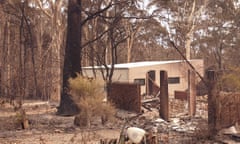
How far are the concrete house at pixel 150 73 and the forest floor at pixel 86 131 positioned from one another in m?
12.8

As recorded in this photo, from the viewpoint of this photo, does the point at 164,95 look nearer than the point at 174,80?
Yes

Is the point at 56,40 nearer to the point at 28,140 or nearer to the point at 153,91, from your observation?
the point at 153,91

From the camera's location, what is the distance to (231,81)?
35.0 ft

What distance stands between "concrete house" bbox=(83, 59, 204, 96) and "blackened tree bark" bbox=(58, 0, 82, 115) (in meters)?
9.93

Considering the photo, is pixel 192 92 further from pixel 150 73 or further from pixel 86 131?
pixel 150 73

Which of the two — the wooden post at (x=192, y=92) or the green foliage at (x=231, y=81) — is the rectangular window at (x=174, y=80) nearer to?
the wooden post at (x=192, y=92)

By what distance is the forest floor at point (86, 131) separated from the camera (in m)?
9.99

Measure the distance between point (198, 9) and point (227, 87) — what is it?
89.5 ft

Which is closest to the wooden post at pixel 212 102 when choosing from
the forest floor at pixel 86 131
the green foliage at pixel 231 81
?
the forest floor at pixel 86 131

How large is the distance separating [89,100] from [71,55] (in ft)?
17.4

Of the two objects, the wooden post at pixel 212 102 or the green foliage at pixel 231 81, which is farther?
the green foliage at pixel 231 81

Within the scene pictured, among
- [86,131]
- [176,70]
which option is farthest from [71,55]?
[176,70]

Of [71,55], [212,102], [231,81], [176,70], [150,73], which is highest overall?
[71,55]

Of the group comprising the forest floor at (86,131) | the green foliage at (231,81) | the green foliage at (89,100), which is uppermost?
the green foliage at (231,81)
